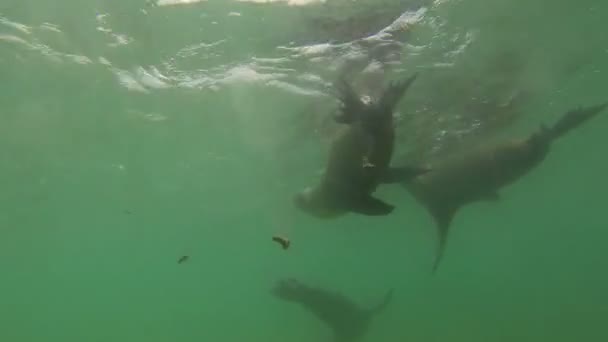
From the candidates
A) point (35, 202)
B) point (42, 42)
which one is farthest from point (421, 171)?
point (35, 202)

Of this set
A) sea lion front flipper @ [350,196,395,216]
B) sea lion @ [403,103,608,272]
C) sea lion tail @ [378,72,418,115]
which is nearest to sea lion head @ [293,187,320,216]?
sea lion front flipper @ [350,196,395,216]

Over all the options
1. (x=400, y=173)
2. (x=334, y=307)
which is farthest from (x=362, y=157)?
(x=334, y=307)

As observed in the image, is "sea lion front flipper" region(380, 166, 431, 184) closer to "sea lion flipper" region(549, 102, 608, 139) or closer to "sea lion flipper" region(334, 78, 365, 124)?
"sea lion flipper" region(334, 78, 365, 124)

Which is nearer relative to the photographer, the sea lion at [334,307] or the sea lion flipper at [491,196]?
the sea lion at [334,307]

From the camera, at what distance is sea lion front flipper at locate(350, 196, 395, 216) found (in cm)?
563

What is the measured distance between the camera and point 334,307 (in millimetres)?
11836

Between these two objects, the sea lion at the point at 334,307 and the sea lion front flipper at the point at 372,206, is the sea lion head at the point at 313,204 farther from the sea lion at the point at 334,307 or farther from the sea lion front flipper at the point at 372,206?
the sea lion at the point at 334,307

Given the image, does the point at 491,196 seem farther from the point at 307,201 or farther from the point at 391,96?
the point at 391,96

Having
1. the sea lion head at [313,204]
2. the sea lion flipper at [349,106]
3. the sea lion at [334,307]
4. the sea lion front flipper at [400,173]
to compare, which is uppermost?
the sea lion flipper at [349,106]

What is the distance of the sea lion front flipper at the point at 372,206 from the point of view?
5627 mm

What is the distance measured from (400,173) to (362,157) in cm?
52

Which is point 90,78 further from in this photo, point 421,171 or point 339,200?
point 421,171

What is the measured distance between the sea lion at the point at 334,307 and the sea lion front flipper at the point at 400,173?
15.6ft

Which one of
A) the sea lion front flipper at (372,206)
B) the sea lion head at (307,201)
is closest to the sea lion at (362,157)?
the sea lion front flipper at (372,206)
